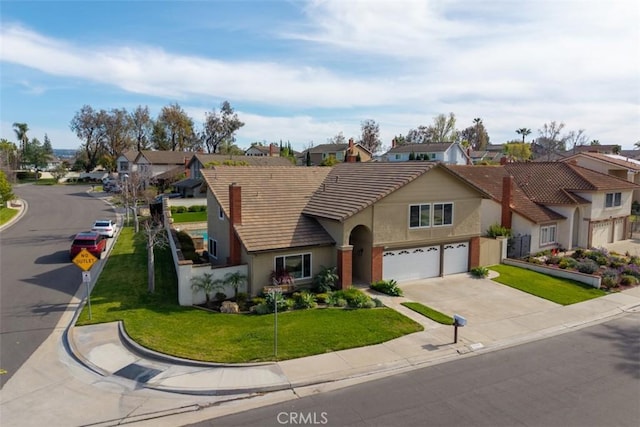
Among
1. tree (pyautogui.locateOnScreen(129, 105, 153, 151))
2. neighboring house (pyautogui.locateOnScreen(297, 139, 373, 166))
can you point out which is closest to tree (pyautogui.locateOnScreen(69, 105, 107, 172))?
tree (pyautogui.locateOnScreen(129, 105, 153, 151))

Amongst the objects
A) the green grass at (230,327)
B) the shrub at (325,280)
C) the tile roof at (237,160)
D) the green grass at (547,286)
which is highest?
the tile roof at (237,160)

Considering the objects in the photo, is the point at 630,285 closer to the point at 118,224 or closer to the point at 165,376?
the point at 165,376

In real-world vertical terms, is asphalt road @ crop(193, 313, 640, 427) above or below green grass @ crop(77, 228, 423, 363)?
below

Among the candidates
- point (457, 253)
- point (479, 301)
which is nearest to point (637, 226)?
point (457, 253)

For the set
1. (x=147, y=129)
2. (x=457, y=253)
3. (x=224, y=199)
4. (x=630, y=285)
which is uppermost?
(x=147, y=129)

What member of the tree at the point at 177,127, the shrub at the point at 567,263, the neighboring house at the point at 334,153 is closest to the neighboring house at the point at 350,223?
the shrub at the point at 567,263

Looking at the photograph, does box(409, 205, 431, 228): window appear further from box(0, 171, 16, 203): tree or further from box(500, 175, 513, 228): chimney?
box(0, 171, 16, 203): tree

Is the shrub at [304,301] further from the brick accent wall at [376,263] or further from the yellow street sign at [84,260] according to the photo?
the yellow street sign at [84,260]
